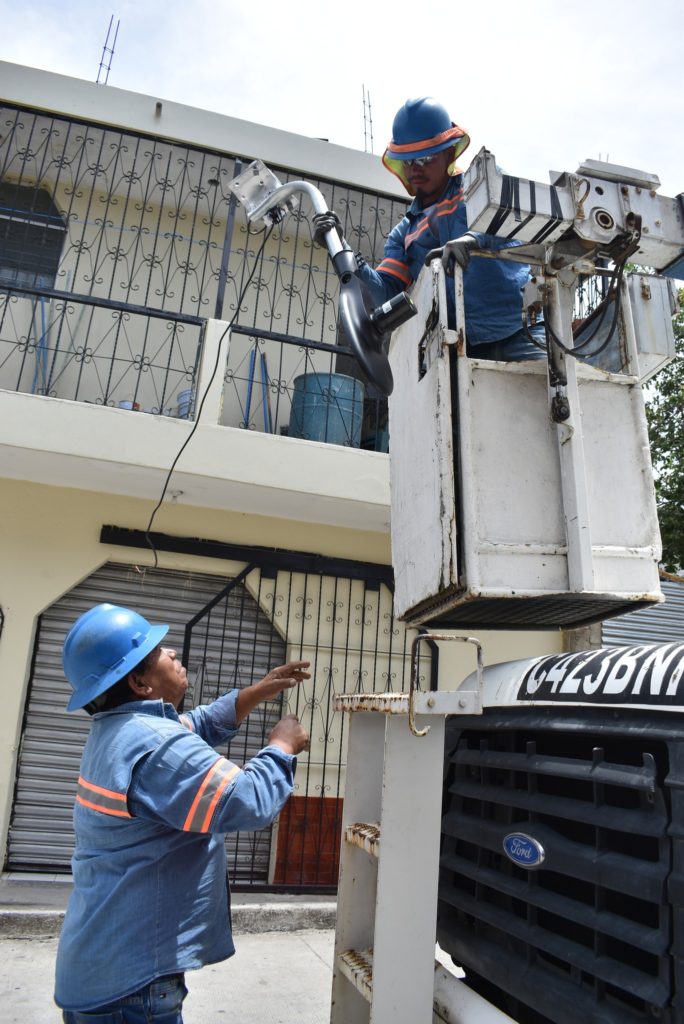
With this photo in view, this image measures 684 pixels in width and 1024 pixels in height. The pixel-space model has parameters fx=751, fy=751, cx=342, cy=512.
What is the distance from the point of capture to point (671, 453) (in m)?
11.6

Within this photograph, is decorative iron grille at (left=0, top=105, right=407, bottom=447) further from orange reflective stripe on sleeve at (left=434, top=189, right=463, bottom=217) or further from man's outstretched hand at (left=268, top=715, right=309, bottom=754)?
man's outstretched hand at (left=268, top=715, right=309, bottom=754)

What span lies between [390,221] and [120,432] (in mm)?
3969

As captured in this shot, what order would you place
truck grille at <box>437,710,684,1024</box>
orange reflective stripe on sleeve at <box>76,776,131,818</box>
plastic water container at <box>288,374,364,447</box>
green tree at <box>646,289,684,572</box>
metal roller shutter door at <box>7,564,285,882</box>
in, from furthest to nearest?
green tree at <box>646,289,684,572</box>, plastic water container at <box>288,374,364,447</box>, metal roller shutter door at <box>7,564,285,882</box>, orange reflective stripe on sleeve at <box>76,776,131,818</box>, truck grille at <box>437,710,684,1024</box>

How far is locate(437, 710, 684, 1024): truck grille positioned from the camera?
1.34 m

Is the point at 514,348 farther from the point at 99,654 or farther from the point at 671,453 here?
→ the point at 671,453

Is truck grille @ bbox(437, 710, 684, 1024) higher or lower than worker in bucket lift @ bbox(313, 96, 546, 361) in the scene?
lower

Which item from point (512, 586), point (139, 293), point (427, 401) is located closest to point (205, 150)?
point (139, 293)

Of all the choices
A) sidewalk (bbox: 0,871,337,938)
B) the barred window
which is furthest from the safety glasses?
the barred window

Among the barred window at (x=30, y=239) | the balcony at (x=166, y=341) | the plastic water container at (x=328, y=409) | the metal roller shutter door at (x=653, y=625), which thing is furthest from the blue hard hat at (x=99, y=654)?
the metal roller shutter door at (x=653, y=625)

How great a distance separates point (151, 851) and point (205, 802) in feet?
0.97

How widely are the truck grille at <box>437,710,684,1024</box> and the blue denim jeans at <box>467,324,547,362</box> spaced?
1.21 m

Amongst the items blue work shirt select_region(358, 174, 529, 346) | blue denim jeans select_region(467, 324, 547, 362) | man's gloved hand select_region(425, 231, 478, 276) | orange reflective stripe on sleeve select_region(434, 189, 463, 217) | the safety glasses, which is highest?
the safety glasses

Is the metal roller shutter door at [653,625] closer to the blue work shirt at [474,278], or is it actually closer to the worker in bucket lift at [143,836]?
the blue work shirt at [474,278]

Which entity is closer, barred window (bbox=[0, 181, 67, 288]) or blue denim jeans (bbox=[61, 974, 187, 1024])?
blue denim jeans (bbox=[61, 974, 187, 1024])
